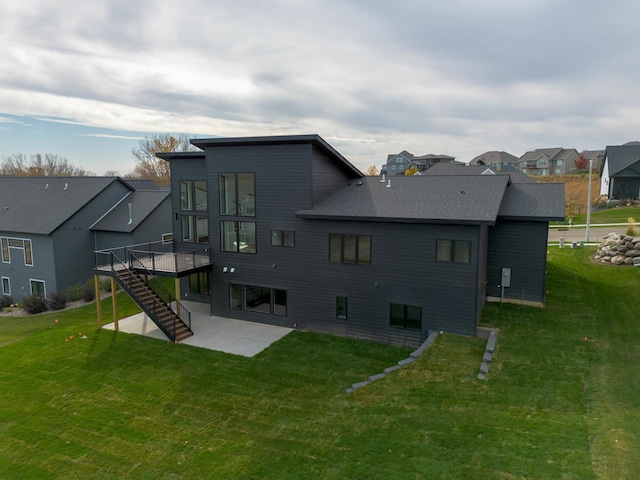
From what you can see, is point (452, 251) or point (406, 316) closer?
point (452, 251)

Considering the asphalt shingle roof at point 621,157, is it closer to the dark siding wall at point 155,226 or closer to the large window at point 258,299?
the large window at point 258,299

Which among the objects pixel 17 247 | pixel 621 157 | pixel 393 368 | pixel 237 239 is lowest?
pixel 393 368

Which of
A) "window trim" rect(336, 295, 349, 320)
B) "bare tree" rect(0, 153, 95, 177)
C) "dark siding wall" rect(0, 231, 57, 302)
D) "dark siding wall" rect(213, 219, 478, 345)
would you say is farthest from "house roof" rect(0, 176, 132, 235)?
"bare tree" rect(0, 153, 95, 177)

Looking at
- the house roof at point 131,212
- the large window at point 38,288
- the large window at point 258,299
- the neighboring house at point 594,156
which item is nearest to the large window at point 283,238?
the large window at point 258,299

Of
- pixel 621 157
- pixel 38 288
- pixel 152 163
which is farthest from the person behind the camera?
pixel 152 163

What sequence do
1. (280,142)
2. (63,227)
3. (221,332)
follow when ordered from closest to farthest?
(280,142) → (221,332) → (63,227)

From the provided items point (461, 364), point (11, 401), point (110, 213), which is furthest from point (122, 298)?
point (461, 364)

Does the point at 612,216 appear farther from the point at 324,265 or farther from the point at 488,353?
the point at 324,265

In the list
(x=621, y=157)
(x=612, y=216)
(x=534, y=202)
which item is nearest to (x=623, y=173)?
(x=621, y=157)
